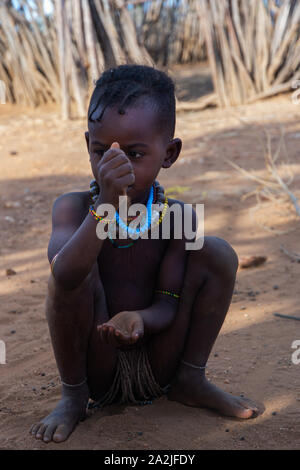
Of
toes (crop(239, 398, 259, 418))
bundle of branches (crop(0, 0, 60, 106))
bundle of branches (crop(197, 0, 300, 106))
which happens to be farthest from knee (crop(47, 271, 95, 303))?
bundle of branches (crop(0, 0, 60, 106))

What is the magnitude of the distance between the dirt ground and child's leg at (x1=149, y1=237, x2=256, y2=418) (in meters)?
0.06

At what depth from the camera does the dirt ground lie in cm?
186

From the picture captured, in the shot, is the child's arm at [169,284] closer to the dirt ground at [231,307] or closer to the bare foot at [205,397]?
the bare foot at [205,397]

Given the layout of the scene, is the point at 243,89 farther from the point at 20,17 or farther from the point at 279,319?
the point at 279,319

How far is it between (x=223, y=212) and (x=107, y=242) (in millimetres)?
2432

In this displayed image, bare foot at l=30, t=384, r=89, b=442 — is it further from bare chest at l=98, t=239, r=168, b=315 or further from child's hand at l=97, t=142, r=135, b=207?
child's hand at l=97, t=142, r=135, b=207

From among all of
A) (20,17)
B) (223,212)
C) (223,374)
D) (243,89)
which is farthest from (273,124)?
(223,374)

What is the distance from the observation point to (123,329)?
1691 millimetres

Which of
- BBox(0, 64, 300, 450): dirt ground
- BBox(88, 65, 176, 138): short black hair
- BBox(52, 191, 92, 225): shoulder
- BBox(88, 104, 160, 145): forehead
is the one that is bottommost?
BBox(0, 64, 300, 450): dirt ground

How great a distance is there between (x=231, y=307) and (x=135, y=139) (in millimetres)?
1390

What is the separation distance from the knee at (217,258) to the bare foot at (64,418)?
1.91 feet

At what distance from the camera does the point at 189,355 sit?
6.53 feet

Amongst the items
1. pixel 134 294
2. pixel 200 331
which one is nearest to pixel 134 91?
pixel 134 294

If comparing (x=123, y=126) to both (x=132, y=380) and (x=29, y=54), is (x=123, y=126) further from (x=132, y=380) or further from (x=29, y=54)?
(x=29, y=54)
